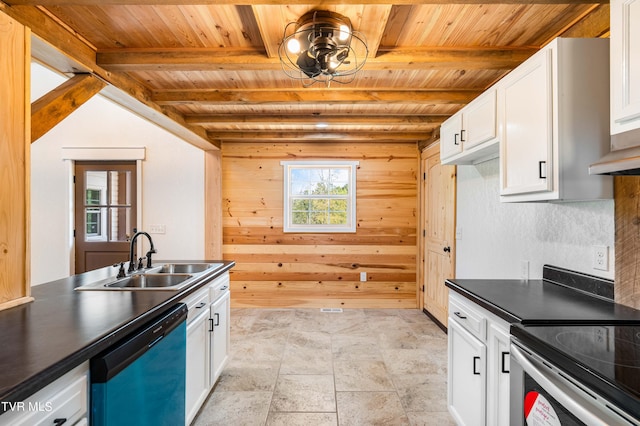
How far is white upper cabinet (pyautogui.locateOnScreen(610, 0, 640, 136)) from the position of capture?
45.0 inches

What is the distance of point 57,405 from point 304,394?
1.74 meters

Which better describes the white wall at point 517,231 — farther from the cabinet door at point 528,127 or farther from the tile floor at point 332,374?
the tile floor at point 332,374

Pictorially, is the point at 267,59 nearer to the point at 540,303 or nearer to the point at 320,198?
the point at 540,303

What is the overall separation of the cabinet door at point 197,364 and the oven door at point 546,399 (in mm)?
1676

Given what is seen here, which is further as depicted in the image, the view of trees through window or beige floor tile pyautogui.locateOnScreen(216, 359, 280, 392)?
the view of trees through window

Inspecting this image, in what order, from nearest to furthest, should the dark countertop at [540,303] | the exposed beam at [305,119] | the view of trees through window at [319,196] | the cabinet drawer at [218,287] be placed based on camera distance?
1. the dark countertop at [540,303]
2. the cabinet drawer at [218,287]
3. the exposed beam at [305,119]
4. the view of trees through window at [319,196]

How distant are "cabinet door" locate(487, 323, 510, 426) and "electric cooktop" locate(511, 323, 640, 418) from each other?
0.17 metres

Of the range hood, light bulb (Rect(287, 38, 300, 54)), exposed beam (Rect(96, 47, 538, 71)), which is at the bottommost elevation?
the range hood

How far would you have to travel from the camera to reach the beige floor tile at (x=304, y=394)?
2188 mm

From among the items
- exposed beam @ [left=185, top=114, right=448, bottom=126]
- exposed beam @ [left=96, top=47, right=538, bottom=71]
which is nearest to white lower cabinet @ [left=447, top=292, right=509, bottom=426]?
exposed beam @ [left=96, top=47, right=538, bottom=71]

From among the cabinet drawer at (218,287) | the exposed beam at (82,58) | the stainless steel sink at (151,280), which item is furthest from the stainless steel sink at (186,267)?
the exposed beam at (82,58)

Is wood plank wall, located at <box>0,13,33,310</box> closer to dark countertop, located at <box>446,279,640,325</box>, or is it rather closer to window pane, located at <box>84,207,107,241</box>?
dark countertop, located at <box>446,279,640,325</box>

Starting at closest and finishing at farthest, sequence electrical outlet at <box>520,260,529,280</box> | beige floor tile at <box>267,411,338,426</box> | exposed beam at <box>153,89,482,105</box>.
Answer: beige floor tile at <box>267,411,338,426</box> → electrical outlet at <box>520,260,529,280</box> → exposed beam at <box>153,89,482,105</box>

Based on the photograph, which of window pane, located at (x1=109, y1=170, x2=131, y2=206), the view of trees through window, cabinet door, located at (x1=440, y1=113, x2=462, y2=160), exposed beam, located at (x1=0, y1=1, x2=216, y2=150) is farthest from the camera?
the view of trees through window
